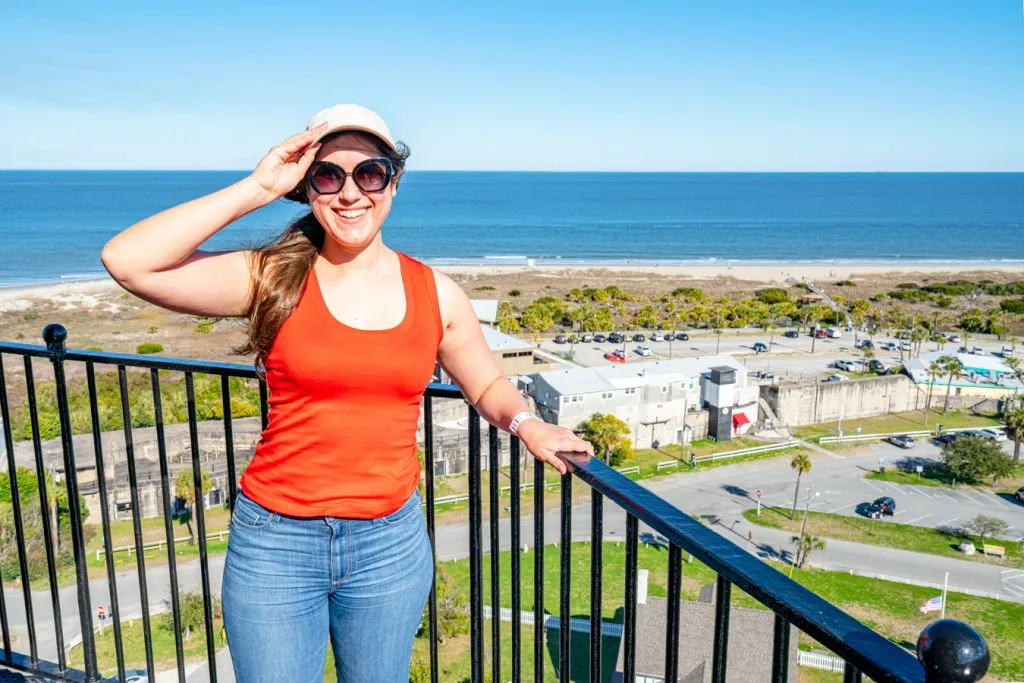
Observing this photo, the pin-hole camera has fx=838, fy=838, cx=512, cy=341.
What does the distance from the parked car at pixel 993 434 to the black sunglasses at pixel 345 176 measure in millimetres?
30890

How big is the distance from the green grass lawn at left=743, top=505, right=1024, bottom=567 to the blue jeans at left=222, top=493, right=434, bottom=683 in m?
20.7

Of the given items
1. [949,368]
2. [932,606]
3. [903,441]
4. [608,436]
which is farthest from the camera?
[949,368]

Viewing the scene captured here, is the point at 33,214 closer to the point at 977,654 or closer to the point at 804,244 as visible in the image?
the point at 804,244

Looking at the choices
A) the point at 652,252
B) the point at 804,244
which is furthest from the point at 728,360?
the point at 804,244

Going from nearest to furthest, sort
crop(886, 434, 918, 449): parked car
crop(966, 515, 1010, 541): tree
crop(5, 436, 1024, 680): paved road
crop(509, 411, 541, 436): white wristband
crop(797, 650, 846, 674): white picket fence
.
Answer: crop(509, 411, 541, 436): white wristband → crop(797, 650, 846, 674): white picket fence → crop(5, 436, 1024, 680): paved road → crop(966, 515, 1010, 541): tree → crop(886, 434, 918, 449): parked car

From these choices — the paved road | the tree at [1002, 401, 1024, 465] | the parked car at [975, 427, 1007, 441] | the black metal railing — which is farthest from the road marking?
the black metal railing

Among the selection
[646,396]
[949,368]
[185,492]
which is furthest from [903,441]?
[185,492]

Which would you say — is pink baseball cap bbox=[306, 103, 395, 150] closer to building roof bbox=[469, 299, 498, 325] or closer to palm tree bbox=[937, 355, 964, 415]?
palm tree bbox=[937, 355, 964, 415]

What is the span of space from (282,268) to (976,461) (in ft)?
89.4

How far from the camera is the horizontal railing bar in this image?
115 cm

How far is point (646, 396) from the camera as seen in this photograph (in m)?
28.2

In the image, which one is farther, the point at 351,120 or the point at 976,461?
the point at 976,461

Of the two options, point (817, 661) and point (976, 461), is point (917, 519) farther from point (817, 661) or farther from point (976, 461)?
point (817, 661)

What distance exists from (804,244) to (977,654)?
302 ft
